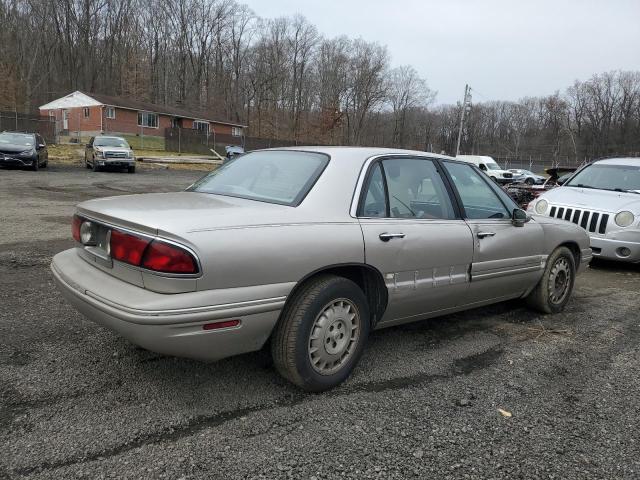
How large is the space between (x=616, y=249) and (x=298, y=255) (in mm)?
5741

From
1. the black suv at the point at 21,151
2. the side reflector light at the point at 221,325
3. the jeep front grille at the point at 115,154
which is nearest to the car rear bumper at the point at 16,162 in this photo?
the black suv at the point at 21,151

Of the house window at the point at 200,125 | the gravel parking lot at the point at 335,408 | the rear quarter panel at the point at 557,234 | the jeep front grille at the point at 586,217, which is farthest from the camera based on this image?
the house window at the point at 200,125

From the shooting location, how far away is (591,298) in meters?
5.79

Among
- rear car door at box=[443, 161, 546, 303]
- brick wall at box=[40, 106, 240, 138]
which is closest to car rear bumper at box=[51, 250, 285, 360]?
rear car door at box=[443, 161, 546, 303]

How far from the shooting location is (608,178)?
8.12 m

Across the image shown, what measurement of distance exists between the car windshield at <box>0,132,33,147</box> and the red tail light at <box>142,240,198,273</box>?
20.6 metres

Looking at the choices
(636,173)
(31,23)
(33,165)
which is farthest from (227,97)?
(636,173)

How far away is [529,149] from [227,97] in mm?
50921

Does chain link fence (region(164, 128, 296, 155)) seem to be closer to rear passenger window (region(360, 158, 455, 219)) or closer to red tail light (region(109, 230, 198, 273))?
rear passenger window (region(360, 158, 455, 219))

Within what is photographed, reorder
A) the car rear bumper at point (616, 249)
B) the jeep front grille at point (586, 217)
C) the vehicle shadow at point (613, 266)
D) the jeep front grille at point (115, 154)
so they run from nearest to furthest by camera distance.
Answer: the car rear bumper at point (616, 249)
the jeep front grille at point (586, 217)
the vehicle shadow at point (613, 266)
the jeep front grille at point (115, 154)

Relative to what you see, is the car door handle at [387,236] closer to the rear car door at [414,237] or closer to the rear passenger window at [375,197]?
the rear car door at [414,237]

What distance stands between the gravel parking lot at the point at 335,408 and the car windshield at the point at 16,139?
18334 millimetres

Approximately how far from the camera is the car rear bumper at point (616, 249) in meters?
6.75

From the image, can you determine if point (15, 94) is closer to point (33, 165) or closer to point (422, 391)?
point (33, 165)
